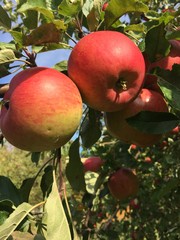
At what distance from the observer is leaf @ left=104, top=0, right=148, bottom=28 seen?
105cm

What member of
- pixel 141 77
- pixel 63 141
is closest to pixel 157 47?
pixel 141 77

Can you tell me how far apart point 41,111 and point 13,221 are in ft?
0.89

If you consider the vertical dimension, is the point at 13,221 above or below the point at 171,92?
below

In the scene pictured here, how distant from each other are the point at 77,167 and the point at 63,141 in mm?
447

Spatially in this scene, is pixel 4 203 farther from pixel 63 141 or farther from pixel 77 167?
pixel 77 167

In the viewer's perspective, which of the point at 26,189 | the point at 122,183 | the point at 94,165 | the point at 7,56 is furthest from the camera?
the point at 94,165

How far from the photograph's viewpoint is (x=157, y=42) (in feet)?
3.64

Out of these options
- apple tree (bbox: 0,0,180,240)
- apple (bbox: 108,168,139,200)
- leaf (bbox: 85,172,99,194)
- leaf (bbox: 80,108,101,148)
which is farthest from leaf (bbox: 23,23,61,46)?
leaf (bbox: 85,172,99,194)

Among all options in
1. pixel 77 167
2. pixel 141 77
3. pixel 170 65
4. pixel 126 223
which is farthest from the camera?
pixel 126 223

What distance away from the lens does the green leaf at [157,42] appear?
1.10 meters

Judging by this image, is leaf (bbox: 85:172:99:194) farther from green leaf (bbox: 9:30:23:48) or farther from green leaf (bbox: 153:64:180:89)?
green leaf (bbox: 9:30:23:48)

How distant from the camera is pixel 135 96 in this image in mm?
1068

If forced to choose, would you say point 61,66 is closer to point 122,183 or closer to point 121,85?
point 121,85

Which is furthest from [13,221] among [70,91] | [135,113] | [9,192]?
[135,113]
